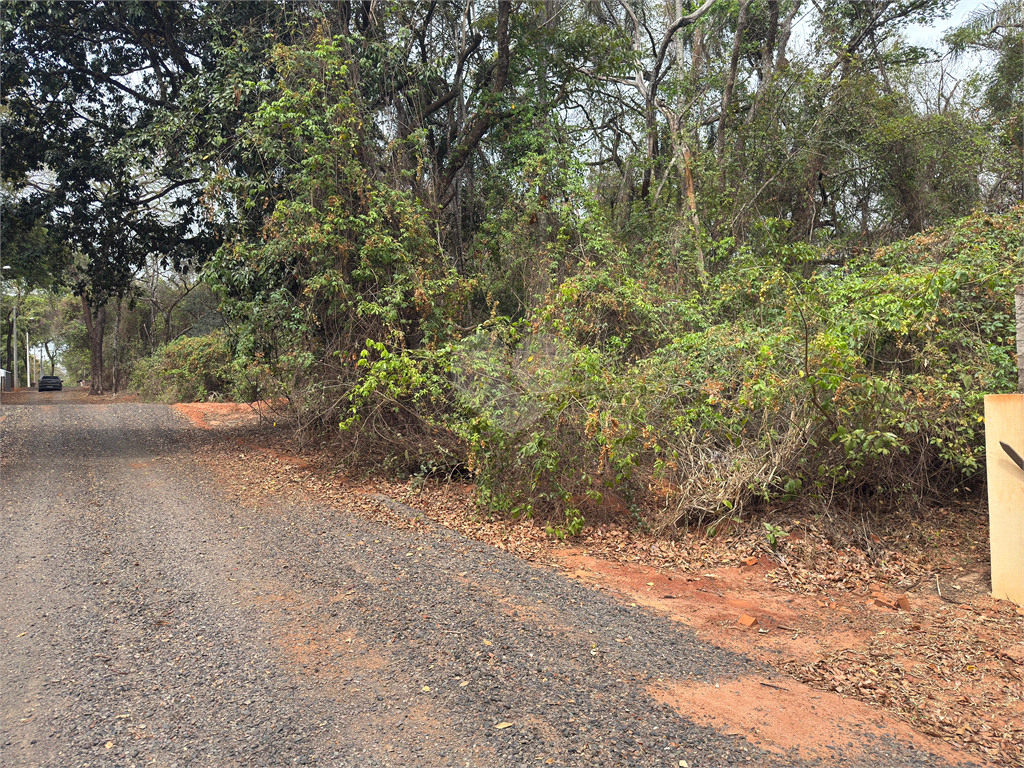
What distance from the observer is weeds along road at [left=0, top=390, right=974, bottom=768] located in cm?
315

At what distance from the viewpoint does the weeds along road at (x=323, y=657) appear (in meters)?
3.15

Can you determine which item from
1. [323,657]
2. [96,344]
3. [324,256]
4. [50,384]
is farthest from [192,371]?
[50,384]

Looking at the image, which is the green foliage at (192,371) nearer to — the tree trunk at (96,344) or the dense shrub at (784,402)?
the tree trunk at (96,344)

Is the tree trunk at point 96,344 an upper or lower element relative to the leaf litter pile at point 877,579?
upper

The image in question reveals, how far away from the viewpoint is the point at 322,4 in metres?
10.8

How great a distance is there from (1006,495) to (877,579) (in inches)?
46.5

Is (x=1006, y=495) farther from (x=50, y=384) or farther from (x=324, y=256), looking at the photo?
(x=50, y=384)

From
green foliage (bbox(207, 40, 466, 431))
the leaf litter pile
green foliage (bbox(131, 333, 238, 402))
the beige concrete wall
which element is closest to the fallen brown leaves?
the leaf litter pile

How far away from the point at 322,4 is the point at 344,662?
10.6 metres

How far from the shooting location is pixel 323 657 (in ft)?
13.3

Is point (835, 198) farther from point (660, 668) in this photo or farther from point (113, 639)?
point (113, 639)

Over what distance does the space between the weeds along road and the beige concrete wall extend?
2592mm

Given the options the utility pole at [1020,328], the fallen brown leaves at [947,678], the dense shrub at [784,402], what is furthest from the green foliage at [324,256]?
the utility pole at [1020,328]

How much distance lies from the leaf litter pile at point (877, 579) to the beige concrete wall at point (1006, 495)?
191 millimetres
